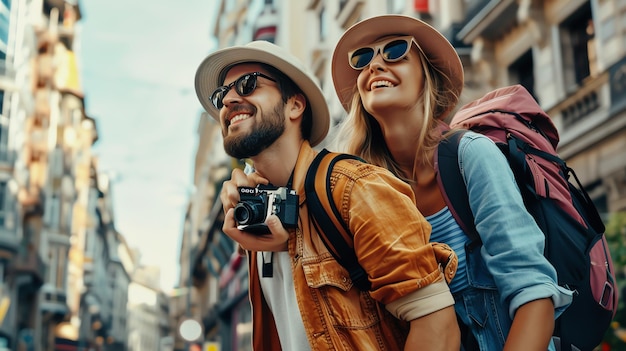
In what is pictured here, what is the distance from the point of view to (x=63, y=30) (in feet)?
183

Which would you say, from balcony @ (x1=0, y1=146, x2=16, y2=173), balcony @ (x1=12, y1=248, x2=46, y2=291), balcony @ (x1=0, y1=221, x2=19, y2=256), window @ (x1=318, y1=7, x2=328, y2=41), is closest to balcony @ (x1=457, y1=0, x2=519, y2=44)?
window @ (x1=318, y1=7, x2=328, y2=41)

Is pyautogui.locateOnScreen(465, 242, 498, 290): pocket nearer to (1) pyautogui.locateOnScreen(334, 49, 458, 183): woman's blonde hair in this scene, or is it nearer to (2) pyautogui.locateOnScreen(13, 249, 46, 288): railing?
(1) pyautogui.locateOnScreen(334, 49, 458, 183): woman's blonde hair

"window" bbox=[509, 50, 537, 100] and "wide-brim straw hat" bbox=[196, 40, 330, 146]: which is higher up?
"window" bbox=[509, 50, 537, 100]

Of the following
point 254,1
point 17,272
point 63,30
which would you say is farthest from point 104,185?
point 254,1

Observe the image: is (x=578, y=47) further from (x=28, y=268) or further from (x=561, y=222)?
(x=28, y=268)

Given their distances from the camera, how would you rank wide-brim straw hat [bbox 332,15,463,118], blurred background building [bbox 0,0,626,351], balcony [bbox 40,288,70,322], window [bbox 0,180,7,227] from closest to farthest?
wide-brim straw hat [bbox 332,15,463,118] → blurred background building [bbox 0,0,626,351] → window [bbox 0,180,7,227] → balcony [bbox 40,288,70,322]

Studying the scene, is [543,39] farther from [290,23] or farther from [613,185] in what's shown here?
[290,23]

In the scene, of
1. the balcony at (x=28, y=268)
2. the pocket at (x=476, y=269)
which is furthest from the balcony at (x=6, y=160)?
the pocket at (x=476, y=269)

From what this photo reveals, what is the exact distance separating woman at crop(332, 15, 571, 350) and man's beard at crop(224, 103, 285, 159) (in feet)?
1.21

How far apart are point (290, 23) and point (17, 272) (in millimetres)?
19493

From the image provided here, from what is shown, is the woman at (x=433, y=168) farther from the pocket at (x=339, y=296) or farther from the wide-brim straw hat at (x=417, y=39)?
the pocket at (x=339, y=296)

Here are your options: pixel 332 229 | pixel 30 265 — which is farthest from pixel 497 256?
pixel 30 265

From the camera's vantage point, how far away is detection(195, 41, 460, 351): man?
2582 mm

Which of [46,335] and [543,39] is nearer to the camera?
[543,39]
